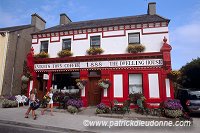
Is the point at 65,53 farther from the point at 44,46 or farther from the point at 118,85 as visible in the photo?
the point at 118,85

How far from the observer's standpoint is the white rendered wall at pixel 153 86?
44.6 ft

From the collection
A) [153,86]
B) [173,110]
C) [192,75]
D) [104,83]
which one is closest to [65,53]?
[104,83]

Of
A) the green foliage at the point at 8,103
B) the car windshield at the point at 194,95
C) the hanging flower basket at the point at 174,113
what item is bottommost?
the hanging flower basket at the point at 174,113

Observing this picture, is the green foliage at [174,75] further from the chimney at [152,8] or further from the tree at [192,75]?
the tree at [192,75]

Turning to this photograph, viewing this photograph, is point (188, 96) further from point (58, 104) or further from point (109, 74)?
point (58, 104)

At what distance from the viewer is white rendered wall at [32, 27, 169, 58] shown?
1434 cm

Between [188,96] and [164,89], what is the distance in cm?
163

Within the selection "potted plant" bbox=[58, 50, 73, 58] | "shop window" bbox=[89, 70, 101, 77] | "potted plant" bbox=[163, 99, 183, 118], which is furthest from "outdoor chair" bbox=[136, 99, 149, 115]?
"potted plant" bbox=[58, 50, 73, 58]

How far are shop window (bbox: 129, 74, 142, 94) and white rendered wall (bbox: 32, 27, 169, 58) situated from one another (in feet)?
6.88

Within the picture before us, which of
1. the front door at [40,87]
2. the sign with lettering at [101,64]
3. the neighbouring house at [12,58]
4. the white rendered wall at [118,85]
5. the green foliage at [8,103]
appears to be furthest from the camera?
the neighbouring house at [12,58]

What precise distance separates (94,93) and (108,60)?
2933 millimetres

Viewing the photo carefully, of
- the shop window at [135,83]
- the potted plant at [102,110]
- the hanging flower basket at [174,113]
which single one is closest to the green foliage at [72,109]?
the potted plant at [102,110]

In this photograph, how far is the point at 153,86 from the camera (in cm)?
1369

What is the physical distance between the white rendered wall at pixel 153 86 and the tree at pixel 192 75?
424 inches
